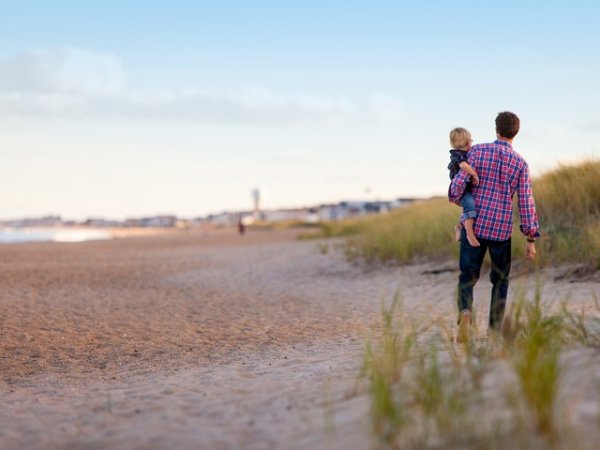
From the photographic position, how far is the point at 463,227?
628 centimetres

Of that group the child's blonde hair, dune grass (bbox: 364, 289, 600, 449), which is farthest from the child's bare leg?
dune grass (bbox: 364, 289, 600, 449)

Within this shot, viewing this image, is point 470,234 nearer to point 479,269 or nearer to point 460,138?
point 479,269

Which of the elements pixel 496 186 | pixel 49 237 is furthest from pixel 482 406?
pixel 49 237

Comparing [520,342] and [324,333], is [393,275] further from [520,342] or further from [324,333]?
[520,342]

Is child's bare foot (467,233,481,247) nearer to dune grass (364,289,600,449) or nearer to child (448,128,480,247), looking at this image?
child (448,128,480,247)

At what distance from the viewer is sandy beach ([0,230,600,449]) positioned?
407cm

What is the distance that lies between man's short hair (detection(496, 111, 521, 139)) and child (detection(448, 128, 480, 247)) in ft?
0.97

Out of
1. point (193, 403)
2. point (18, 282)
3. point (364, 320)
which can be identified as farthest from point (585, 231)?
point (18, 282)

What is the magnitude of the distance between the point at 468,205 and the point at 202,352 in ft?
10.2

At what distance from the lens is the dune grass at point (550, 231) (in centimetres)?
1167

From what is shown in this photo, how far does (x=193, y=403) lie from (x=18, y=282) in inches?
448

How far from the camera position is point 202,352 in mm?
7395

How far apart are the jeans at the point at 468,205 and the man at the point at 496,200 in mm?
42

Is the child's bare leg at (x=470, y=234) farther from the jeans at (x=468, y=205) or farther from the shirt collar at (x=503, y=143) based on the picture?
the shirt collar at (x=503, y=143)
